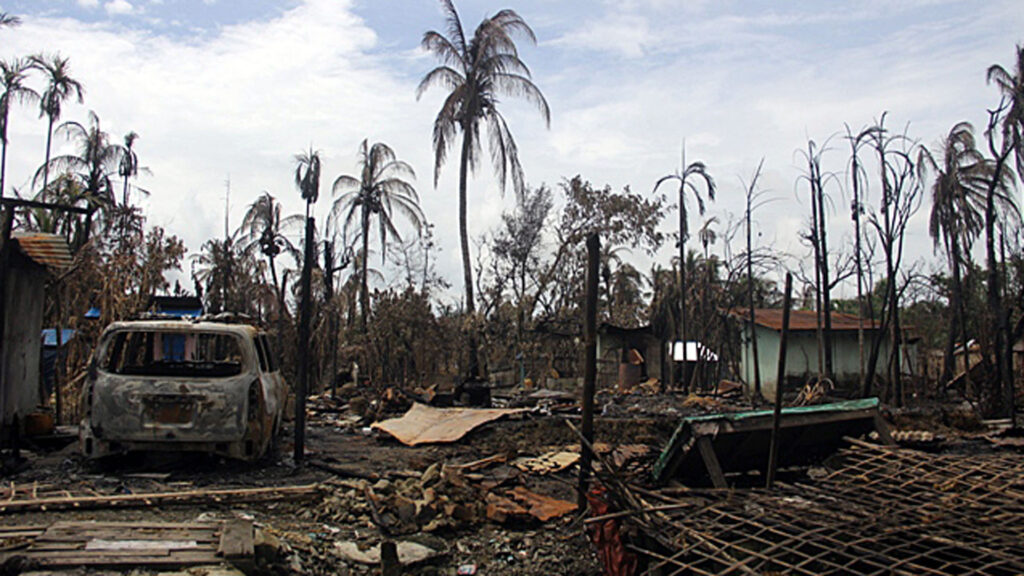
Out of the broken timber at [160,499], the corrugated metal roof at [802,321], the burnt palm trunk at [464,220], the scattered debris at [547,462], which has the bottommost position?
the scattered debris at [547,462]

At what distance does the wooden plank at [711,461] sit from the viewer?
7.03m

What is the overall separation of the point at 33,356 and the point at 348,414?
670 centimetres

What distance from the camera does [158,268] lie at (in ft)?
57.9

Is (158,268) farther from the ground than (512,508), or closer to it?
farther from the ground

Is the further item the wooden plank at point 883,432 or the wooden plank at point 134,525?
the wooden plank at point 883,432

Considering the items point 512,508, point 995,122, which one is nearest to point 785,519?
point 512,508

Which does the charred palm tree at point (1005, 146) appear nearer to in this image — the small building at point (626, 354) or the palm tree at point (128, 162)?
the small building at point (626, 354)

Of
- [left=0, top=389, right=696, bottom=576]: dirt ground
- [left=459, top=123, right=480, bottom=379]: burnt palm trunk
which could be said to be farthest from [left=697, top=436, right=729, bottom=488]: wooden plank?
[left=459, top=123, right=480, bottom=379]: burnt palm trunk

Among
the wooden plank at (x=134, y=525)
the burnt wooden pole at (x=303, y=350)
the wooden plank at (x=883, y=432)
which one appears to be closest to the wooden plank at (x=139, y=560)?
the wooden plank at (x=134, y=525)

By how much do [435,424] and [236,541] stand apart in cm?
777

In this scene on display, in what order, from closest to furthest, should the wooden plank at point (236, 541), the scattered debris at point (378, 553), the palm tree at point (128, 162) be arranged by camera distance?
1. the wooden plank at point (236, 541)
2. the scattered debris at point (378, 553)
3. the palm tree at point (128, 162)

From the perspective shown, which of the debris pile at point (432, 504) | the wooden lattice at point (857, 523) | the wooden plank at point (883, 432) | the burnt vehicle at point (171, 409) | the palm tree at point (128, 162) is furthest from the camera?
the palm tree at point (128, 162)

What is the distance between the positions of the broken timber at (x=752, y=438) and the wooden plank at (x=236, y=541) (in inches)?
149

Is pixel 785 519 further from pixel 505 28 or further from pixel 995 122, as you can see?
pixel 505 28
